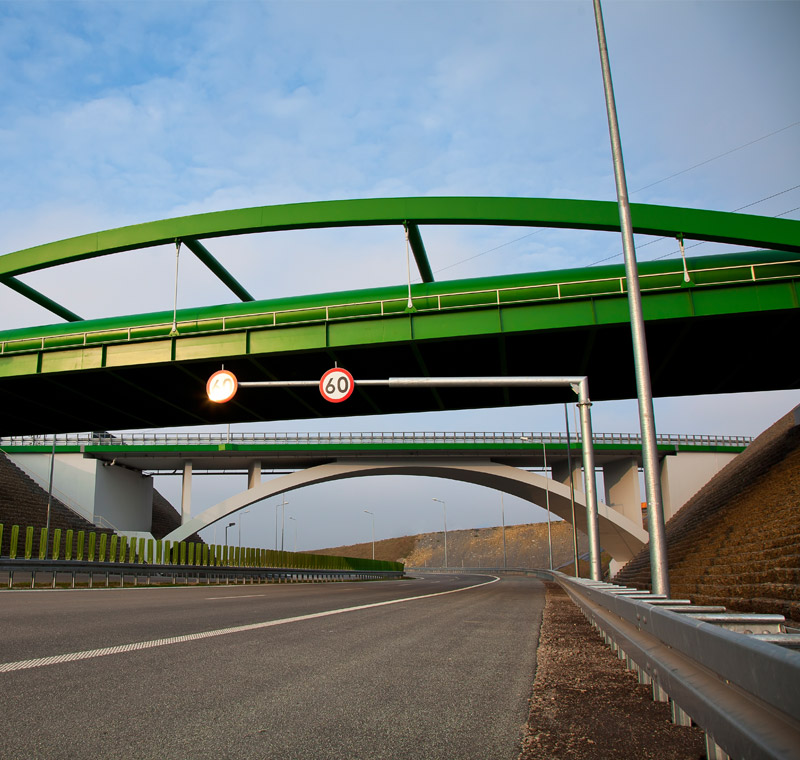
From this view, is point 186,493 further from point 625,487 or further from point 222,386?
point 222,386

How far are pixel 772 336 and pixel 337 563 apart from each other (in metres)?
38.3

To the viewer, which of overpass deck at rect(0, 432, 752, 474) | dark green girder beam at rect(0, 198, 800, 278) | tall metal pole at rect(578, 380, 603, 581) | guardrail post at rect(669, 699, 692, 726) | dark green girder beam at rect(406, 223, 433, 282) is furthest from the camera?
overpass deck at rect(0, 432, 752, 474)

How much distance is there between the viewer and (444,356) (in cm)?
2388

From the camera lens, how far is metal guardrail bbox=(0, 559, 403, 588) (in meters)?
17.7

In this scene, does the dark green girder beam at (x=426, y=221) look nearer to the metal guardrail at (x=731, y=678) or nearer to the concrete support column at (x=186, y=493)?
the metal guardrail at (x=731, y=678)

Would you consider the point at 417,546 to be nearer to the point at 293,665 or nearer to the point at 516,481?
the point at 516,481

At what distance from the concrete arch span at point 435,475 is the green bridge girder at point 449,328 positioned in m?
29.4

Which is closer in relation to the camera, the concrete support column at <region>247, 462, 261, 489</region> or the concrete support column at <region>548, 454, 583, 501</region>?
the concrete support column at <region>548, 454, 583, 501</region>

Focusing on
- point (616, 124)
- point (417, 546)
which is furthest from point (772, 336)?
point (417, 546)

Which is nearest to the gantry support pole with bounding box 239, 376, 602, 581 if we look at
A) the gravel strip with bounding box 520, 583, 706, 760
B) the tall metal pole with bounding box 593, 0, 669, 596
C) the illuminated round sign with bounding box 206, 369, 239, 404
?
the illuminated round sign with bounding box 206, 369, 239, 404

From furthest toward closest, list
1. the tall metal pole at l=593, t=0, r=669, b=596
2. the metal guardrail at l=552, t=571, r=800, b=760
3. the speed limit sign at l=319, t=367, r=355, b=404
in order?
the speed limit sign at l=319, t=367, r=355, b=404 < the tall metal pole at l=593, t=0, r=669, b=596 < the metal guardrail at l=552, t=571, r=800, b=760

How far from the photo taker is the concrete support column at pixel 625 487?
189ft

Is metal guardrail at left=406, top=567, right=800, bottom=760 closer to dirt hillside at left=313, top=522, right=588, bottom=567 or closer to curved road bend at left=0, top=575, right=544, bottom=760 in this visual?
curved road bend at left=0, top=575, right=544, bottom=760

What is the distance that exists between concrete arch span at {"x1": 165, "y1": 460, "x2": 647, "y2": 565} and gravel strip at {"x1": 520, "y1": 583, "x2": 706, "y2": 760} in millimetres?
50592
